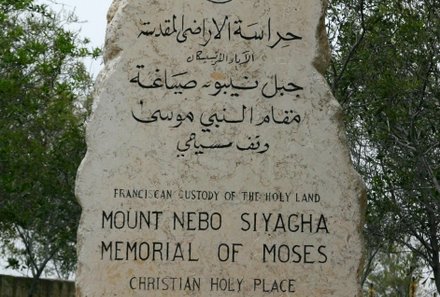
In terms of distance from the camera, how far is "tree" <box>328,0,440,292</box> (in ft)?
59.2

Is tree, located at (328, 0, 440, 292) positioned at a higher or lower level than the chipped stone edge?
higher

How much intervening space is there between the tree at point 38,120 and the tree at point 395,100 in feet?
15.6

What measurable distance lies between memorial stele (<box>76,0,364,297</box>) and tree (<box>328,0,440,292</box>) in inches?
304

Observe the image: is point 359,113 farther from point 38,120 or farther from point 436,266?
point 38,120

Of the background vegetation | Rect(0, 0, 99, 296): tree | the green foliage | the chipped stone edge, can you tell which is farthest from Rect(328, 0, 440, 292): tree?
the green foliage

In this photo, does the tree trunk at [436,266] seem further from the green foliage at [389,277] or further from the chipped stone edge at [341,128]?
the green foliage at [389,277]

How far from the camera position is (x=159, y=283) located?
9.75 m

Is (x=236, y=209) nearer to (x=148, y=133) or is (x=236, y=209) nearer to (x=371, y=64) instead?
(x=148, y=133)

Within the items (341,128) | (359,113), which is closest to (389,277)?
(359,113)

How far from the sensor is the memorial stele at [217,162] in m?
9.77

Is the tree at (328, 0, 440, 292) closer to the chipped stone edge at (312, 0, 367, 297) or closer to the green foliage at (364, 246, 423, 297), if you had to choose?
the chipped stone edge at (312, 0, 367, 297)

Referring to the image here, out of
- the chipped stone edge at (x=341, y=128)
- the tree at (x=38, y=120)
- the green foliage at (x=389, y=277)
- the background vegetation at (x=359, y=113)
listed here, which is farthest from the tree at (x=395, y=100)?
the green foliage at (x=389, y=277)

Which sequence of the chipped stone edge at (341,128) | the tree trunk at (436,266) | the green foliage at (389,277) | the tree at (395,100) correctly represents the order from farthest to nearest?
the green foliage at (389,277)
the tree trunk at (436,266)
the tree at (395,100)
the chipped stone edge at (341,128)

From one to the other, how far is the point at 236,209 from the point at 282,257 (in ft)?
1.70
